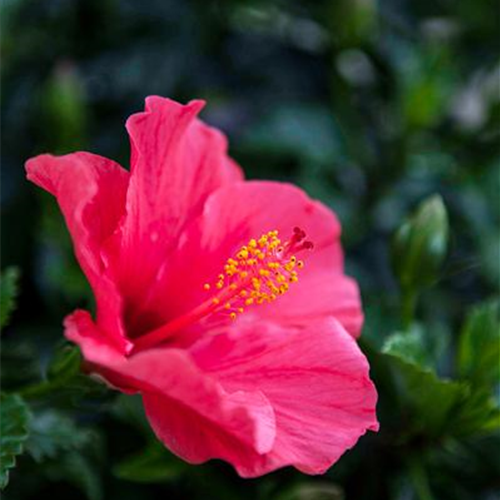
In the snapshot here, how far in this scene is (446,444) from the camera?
1.36 m

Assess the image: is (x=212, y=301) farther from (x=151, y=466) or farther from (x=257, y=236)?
(x=151, y=466)

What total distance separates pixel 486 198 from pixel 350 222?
26 cm

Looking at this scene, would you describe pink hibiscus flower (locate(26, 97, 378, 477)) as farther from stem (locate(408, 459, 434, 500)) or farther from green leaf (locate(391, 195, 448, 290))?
stem (locate(408, 459, 434, 500))

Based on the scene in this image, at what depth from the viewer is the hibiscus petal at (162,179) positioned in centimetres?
103

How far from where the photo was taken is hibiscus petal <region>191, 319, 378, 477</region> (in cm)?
94

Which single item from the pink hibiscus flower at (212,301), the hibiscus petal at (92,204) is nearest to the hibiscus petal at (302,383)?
the pink hibiscus flower at (212,301)

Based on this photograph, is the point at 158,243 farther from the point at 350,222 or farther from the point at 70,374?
the point at 350,222

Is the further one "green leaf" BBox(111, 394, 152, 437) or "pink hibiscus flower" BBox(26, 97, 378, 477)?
"green leaf" BBox(111, 394, 152, 437)

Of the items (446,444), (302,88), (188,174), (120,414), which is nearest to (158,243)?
(188,174)

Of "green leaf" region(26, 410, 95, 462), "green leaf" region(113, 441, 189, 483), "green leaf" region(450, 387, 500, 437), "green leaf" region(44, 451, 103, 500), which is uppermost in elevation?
"green leaf" region(450, 387, 500, 437)

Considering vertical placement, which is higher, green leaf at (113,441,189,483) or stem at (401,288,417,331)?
stem at (401,288,417,331)

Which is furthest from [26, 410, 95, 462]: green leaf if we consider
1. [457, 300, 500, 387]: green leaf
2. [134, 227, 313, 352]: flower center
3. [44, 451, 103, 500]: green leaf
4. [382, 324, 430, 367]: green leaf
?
[457, 300, 500, 387]: green leaf

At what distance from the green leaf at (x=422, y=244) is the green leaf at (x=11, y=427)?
1.77 feet

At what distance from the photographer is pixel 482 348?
130 cm
